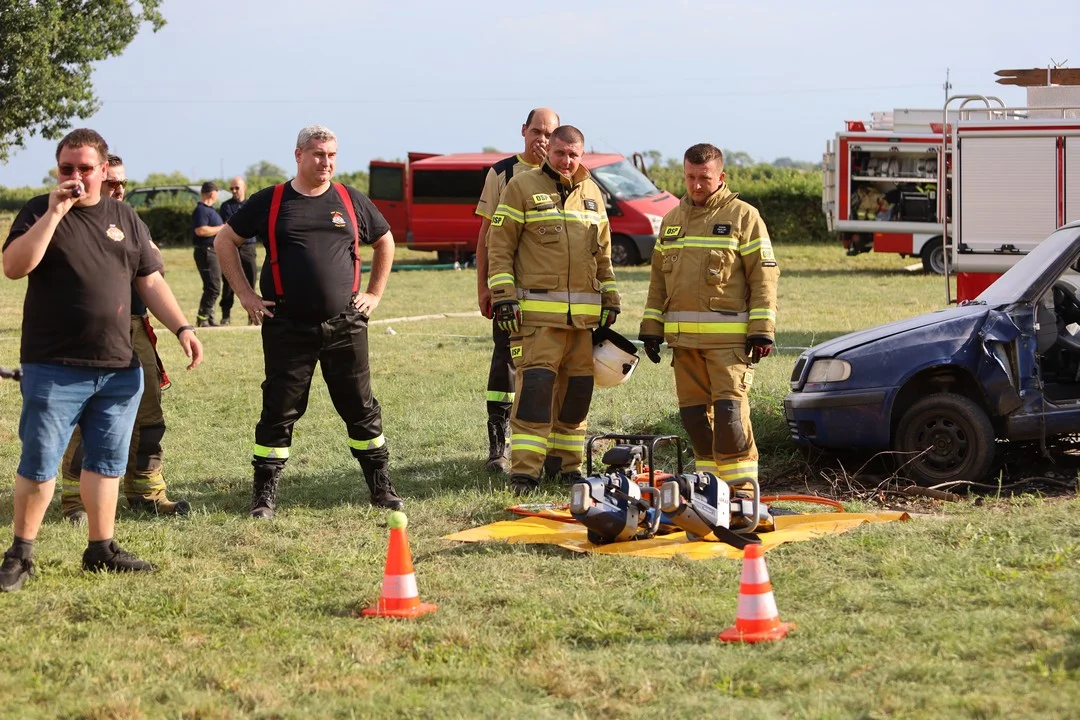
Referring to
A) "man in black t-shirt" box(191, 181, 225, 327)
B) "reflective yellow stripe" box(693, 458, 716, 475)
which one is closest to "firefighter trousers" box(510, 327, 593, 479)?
"reflective yellow stripe" box(693, 458, 716, 475)

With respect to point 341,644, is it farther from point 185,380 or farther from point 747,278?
point 185,380

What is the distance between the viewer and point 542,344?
7910mm

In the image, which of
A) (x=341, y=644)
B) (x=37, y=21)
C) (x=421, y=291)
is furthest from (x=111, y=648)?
(x=37, y=21)

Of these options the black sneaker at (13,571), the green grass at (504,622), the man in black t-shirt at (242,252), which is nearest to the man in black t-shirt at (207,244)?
the man in black t-shirt at (242,252)

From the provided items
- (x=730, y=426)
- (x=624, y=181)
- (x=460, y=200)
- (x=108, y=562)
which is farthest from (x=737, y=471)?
(x=460, y=200)

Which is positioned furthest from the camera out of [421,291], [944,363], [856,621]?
[421,291]

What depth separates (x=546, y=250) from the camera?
7914mm

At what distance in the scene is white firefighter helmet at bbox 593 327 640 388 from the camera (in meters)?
8.18

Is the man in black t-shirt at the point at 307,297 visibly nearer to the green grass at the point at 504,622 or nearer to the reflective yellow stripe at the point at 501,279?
the green grass at the point at 504,622

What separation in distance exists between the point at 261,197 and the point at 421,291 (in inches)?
653

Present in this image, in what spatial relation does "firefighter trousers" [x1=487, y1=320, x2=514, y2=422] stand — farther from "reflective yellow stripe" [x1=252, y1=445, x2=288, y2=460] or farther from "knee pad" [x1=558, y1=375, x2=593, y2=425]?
"reflective yellow stripe" [x1=252, y1=445, x2=288, y2=460]

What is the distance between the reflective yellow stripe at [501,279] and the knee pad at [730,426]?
1329mm

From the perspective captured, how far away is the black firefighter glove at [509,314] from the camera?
25.6 ft

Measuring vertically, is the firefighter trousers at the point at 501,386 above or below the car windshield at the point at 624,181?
below
